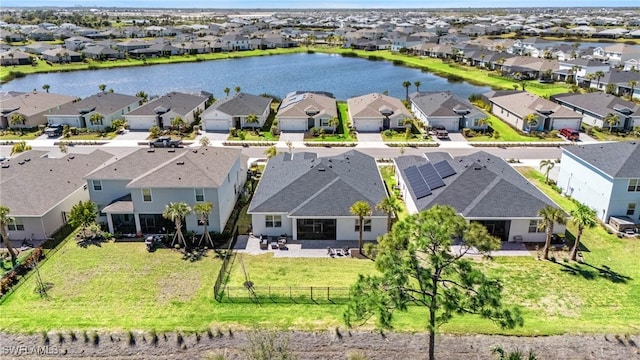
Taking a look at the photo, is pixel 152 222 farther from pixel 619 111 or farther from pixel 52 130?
pixel 619 111

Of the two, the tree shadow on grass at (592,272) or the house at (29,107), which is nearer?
the tree shadow on grass at (592,272)

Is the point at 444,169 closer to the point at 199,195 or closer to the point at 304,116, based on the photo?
the point at 199,195

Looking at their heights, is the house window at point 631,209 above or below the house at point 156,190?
below

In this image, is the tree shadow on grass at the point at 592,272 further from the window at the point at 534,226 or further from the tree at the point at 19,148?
the tree at the point at 19,148

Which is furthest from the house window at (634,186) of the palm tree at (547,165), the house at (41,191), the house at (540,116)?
the house at (41,191)

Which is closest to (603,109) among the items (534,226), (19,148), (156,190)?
(534,226)

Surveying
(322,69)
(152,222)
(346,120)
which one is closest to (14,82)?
(322,69)

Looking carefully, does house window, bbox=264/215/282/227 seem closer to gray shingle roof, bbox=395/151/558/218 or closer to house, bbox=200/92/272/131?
gray shingle roof, bbox=395/151/558/218
